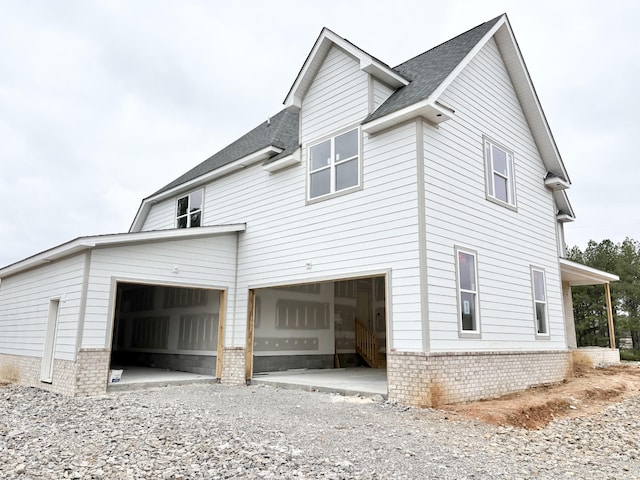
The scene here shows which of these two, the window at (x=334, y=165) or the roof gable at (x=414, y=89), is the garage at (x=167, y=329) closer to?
the roof gable at (x=414, y=89)

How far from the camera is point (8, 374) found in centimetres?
1362

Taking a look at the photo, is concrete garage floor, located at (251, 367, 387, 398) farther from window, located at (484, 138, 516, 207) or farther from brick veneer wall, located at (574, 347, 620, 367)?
brick veneer wall, located at (574, 347, 620, 367)

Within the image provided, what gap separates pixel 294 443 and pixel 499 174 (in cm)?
875

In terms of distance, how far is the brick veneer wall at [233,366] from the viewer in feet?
40.2

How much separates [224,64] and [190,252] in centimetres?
1535

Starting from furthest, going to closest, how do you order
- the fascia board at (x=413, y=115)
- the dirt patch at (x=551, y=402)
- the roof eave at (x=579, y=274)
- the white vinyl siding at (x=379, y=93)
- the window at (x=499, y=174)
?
1. the roof eave at (x=579, y=274)
2. the window at (x=499, y=174)
3. the white vinyl siding at (x=379, y=93)
4. the fascia board at (x=413, y=115)
5. the dirt patch at (x=551, y=402)

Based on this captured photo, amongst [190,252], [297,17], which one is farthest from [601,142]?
[190,252]

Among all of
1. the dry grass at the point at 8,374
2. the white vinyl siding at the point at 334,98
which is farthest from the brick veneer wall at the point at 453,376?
the dry grass at the point at 8,374

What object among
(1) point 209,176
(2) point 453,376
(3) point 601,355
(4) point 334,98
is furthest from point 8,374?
(3) point 601,355

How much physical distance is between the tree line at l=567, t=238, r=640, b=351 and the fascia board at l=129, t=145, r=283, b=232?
2413 centimetres

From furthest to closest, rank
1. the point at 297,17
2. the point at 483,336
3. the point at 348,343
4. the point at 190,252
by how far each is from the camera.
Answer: the point at 297,17, the point at 348,343, the point at 190,252, the point at 483,336

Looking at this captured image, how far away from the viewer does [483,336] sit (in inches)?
386

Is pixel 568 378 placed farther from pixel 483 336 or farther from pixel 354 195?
pixel 354 195

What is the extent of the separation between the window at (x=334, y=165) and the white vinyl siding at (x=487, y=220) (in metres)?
1.85
